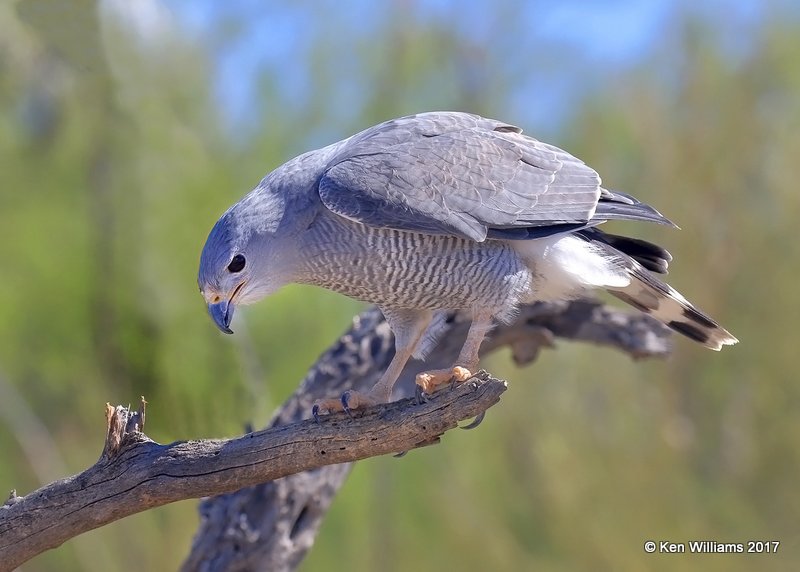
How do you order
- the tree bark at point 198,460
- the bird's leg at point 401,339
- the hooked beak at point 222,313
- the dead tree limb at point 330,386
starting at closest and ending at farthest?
the tree bark at point 198,460
the hooked beak at point 222,313
the bird's leg at point 401,339
the dead tree limb at point 330,386

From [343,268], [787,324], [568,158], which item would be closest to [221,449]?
[343,268]

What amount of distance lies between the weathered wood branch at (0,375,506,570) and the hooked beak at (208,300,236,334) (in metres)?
0.39

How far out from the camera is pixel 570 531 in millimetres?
6641

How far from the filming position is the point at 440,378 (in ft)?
9.87

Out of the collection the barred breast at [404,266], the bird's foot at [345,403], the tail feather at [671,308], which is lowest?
the bird's foot at [345,403]

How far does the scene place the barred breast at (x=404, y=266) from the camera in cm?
303

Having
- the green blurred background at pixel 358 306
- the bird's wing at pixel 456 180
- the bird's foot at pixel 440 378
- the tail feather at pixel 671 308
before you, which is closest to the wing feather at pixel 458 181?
the bird's wing at pixel 456 180

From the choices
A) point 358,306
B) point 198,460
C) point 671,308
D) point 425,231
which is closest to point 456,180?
point 425,231

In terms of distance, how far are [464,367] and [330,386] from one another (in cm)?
135

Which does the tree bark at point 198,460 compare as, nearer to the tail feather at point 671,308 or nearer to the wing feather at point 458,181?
the wing feather at point 458,181

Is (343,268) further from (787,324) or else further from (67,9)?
(787,324)

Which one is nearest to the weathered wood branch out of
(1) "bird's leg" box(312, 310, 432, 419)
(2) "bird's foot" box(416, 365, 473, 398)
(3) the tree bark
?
(3) the tree bark

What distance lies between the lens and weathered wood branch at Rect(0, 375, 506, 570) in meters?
2.69

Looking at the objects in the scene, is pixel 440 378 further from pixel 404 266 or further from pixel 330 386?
pixel 330 386
